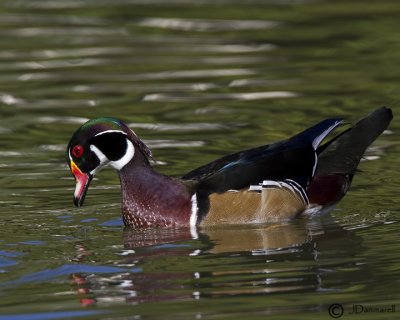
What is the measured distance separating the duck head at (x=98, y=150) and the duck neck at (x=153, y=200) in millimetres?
154

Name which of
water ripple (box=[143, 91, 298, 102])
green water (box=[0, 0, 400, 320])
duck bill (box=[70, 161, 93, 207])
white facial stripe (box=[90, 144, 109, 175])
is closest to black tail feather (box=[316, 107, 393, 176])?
green water (box=[0, 0, 400, 320])

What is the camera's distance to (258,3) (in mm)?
20438

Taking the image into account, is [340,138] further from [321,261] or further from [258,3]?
[258,3]

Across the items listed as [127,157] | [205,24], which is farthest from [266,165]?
[205,24]

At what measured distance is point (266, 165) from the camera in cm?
1125

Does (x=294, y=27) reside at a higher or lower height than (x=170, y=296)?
higher

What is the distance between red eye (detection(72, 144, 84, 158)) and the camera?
11070mm

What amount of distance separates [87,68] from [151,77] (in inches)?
39.3

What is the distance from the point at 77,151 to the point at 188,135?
3.15 meters

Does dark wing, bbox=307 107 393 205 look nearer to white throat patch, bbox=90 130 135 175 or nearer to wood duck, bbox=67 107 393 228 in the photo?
wood duck, bbox=67 107 393 228

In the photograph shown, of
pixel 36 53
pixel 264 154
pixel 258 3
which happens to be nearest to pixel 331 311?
pixel 264 154

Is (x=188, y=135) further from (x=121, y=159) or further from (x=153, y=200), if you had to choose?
(x=153, y=200)

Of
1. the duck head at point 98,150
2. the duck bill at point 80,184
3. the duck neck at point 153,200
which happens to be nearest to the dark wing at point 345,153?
the duck neck at point 153,200

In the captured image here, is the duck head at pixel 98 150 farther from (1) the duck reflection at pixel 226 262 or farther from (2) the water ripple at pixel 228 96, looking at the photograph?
(2) the water ripple at pixel 228 96
